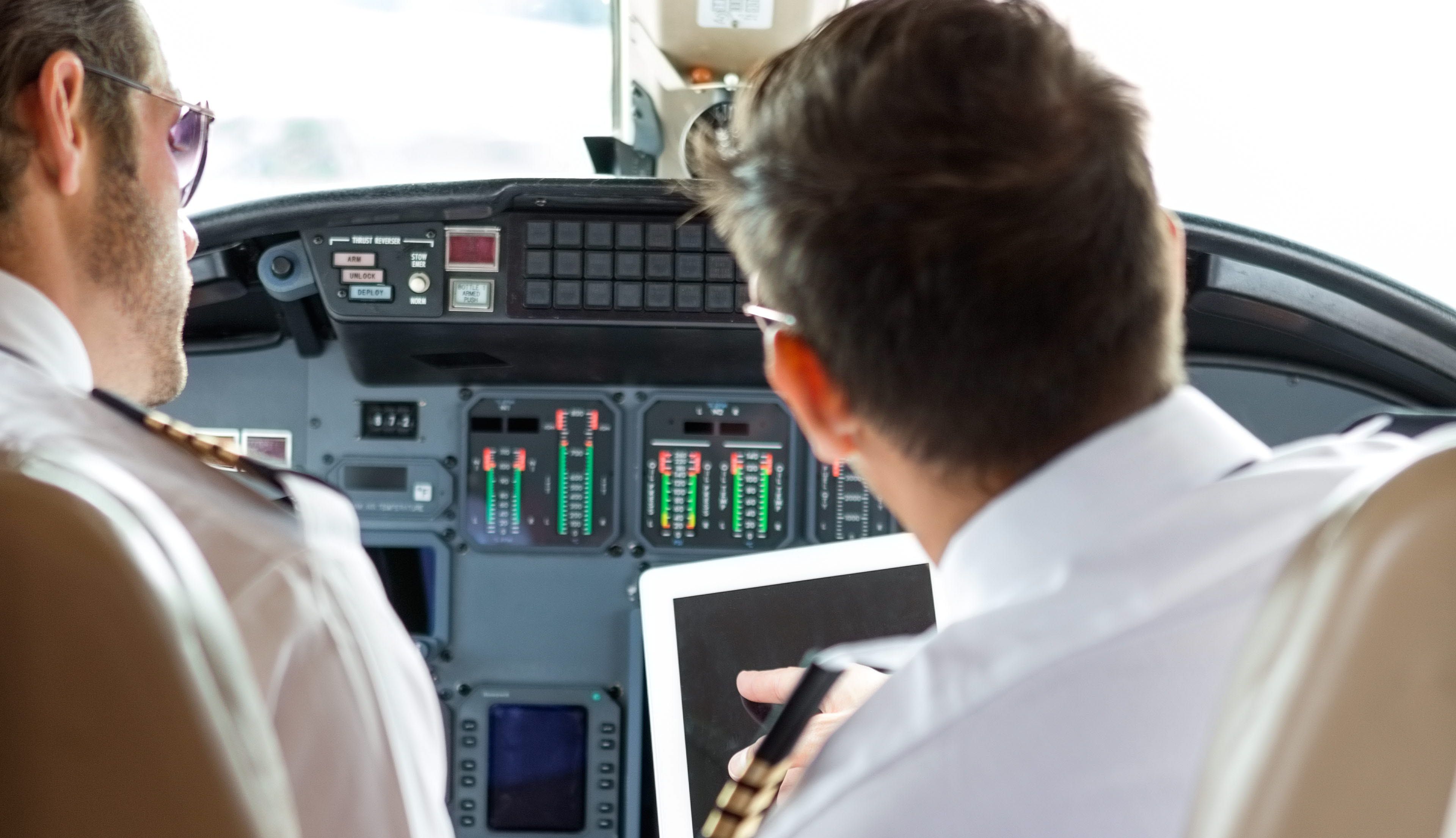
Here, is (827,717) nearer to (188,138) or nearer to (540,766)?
(188,138)

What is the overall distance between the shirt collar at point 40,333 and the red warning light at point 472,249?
42.1 inches

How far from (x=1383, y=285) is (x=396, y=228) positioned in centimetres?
151

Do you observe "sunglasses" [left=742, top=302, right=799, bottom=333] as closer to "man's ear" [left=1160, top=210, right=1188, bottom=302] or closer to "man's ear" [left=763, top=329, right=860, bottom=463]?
"man's ear" [left=763, top=329, right=860, bottom=463]

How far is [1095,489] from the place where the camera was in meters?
0.78

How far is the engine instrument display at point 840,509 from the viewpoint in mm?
2271

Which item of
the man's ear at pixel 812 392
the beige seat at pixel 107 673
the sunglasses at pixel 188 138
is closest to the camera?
the beige seat at pixel 107 673

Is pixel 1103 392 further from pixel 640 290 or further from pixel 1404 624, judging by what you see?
pixel 640 290

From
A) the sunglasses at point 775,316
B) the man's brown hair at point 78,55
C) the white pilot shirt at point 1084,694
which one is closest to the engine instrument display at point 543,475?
the man's brown hair at point 78,55

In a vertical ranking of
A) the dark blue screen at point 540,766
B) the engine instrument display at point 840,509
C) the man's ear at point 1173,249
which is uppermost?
the man's ear at point 1173,249

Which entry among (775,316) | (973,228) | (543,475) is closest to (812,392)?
(775,316)

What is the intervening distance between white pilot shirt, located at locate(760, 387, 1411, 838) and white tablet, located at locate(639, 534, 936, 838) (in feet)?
4.01

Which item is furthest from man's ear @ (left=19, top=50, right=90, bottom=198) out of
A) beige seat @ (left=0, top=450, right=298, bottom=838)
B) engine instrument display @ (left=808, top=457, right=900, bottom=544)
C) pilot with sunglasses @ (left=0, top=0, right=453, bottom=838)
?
engine instrument display @ (left=808, top=457, right=900, bottom=544)

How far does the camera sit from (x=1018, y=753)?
0.70 m

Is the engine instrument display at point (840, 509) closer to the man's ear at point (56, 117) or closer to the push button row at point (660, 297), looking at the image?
the push button row at point (660, 297)
